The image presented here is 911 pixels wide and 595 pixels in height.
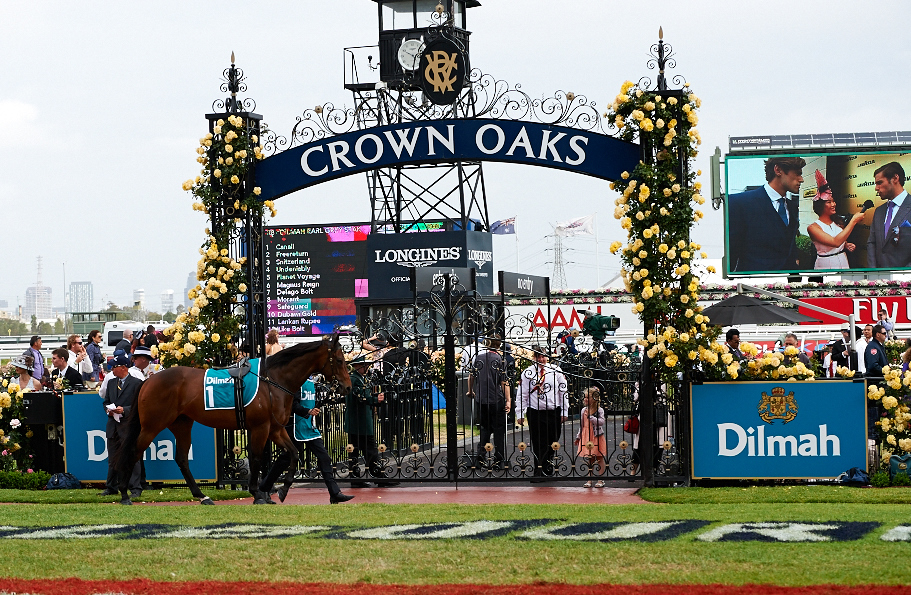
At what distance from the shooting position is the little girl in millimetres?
13036

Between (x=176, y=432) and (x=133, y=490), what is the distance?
82cm

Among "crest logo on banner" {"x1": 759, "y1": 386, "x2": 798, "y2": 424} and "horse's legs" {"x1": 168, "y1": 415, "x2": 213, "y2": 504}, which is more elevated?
"crest logo on banner" {"x1": 759, "y1": 386, "x2": 798, "y2": 424}

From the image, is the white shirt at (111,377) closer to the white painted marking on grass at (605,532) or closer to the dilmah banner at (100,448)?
the dilmah banner at (100,448)

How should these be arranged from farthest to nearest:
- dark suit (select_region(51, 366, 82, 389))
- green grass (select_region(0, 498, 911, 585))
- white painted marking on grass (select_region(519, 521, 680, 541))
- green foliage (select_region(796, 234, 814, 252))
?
1. green foliage (select_region(796, 234, 814, 252))
2. dark suit (select_region(51, 366, 82, 389))
3. white painted marking on grass (select_region(519, 521, 680, 541))
4. green grass (select_region(0, 498, 911, 585))

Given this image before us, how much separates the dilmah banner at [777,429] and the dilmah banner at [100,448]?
19.1 ft

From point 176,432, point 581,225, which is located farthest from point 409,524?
point 581,225

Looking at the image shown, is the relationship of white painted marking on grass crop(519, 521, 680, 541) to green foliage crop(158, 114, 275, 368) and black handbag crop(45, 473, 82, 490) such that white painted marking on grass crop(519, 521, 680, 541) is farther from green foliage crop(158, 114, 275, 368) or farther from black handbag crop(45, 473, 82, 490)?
black handbag crop(45, 473, 82, 490)

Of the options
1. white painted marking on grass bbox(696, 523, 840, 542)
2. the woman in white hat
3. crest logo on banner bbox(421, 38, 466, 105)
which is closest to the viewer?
white painted marking on grass bbox(696, 523, 840, 542)

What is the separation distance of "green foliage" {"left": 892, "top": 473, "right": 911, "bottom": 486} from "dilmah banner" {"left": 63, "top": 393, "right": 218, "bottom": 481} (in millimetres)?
7807

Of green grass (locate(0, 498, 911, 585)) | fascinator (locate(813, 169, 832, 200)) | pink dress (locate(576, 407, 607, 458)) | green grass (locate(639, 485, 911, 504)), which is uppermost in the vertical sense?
fascinator (locate(813, 169, 832, 200))

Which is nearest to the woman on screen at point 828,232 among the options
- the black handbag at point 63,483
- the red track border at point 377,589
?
the black handbag at point 63,483

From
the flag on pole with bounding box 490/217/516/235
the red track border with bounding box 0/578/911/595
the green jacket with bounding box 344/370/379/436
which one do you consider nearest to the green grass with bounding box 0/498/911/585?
the red track border with bounding box 0/578/911/595

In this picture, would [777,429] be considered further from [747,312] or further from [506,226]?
[506,226]

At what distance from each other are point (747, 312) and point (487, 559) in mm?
9277
